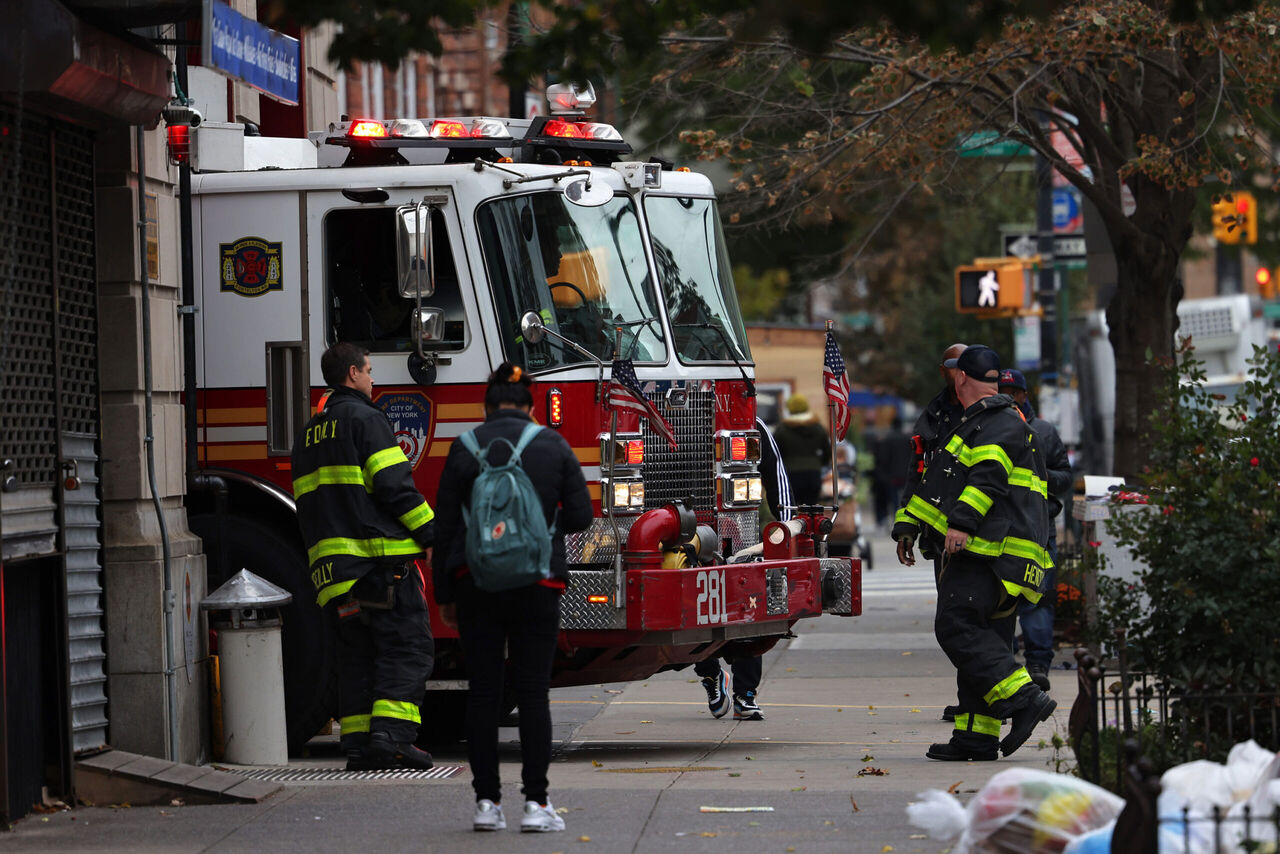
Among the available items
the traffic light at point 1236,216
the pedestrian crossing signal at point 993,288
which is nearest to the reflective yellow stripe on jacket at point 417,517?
the traffic light at point 1236,216

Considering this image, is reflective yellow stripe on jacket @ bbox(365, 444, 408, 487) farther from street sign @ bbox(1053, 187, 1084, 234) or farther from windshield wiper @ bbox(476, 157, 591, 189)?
street sign @ bbox(1053, 187, 1084, 234)

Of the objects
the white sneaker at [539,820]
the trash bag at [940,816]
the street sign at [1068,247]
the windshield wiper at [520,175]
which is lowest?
the white sneaker at [539,820]

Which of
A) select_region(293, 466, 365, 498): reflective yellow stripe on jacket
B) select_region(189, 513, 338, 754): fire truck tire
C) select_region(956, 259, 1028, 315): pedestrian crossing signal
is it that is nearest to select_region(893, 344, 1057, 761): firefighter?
select_region(293, 466, 365, 498): reflective yellow stripe on jacket

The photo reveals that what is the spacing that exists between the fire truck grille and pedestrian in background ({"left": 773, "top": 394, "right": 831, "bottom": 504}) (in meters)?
8.33

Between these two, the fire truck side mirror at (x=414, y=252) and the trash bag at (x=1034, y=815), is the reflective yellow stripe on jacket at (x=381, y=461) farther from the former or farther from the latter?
the trash bag at (x=1034, y=815)

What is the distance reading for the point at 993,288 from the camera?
20719 mm

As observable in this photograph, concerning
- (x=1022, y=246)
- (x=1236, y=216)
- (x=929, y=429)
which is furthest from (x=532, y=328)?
(x=1022, y=246)

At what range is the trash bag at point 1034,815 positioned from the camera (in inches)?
225

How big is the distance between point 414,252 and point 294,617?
76.8 inches

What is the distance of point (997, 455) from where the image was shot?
8.99 m

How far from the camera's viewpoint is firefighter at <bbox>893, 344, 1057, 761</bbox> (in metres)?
8.88

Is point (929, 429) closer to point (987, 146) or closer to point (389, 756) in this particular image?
point (389, 756)

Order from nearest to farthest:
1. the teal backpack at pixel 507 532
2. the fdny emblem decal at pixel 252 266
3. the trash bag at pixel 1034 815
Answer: the trash bag at pixel 1034 815 → the teal backpack at pixel 507 532 → the fdny emblem decal at pixel 252 266

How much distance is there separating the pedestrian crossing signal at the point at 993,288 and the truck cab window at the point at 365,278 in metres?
12.1
